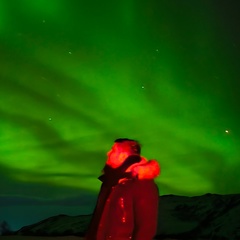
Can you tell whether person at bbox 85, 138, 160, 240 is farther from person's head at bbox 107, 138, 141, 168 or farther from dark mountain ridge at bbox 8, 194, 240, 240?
dark mountain ridge at bbox 8, 194, 240, 240

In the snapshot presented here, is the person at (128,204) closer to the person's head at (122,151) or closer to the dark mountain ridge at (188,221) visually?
the person's head at (122,151)

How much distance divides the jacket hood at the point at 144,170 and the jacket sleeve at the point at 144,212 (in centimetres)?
3

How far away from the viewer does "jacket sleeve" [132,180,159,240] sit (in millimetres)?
1871

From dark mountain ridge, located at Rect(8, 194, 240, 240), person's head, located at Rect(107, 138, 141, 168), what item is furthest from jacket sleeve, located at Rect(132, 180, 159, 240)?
dark mountain ridge, located at Rect(8, 194, 240, 240)

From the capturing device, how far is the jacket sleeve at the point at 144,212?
187cm

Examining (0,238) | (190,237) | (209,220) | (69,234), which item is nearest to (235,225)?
(209,220)

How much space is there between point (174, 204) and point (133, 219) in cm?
414

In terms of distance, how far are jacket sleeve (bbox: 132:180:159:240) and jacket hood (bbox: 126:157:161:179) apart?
3 centimetres

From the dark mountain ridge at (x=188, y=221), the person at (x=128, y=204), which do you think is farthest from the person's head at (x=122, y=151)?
the dark mountain ridge at (x=188, y=221)

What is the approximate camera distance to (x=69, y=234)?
5.62 m

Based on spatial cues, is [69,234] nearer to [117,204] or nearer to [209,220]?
[209,220]

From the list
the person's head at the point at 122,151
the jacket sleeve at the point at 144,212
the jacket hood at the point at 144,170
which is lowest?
the jacket sleeve at the point at 144,212

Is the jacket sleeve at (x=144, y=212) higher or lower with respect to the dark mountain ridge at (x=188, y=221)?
lower

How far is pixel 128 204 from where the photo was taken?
1.91 metres
